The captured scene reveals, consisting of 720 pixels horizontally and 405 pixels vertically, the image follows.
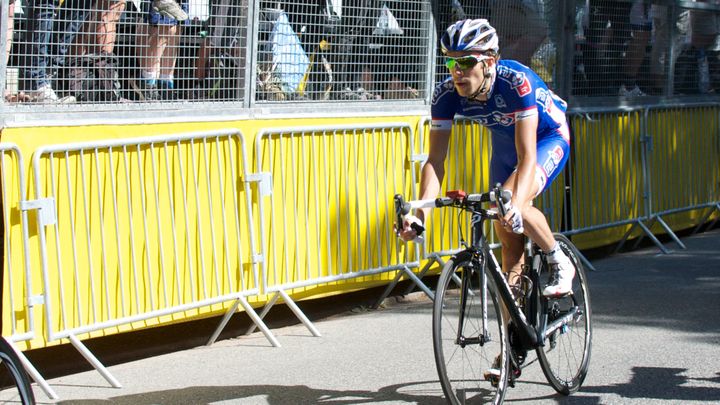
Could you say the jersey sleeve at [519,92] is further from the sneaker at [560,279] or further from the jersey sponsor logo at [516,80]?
the sneaker at [560,279]

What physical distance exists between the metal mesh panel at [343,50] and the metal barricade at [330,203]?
1.19ft

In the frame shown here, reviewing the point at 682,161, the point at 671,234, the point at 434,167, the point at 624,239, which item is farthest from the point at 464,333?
the point at 682,161

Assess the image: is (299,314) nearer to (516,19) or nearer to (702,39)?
(516,19)

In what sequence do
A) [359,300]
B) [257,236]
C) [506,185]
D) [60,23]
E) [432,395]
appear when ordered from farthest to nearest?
1. [359,300]
2. [257,236]
3. [60,23]
4. [432,395]
5. [506,185]

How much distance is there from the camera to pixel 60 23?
6.55 meters

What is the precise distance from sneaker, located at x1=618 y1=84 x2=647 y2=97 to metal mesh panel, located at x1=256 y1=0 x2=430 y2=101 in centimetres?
295

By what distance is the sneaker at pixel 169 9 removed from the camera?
7.04m

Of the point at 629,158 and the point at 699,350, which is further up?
the point at 629,158

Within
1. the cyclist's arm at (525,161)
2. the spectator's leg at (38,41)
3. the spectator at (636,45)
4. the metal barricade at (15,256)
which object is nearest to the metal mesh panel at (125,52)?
the spectator's leg at (38,41)

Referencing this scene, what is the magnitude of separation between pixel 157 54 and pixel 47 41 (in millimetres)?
802

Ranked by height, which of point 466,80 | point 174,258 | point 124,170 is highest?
point 466,80

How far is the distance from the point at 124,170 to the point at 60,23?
0.91 meters

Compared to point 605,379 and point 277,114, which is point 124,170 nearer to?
point 277,114

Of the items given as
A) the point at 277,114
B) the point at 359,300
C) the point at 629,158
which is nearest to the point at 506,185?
the point at 277,114
